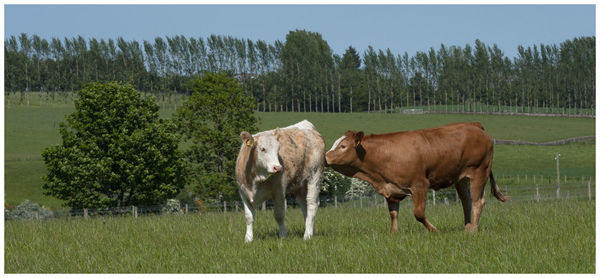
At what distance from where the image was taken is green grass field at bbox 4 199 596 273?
28.2ft

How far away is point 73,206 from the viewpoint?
37.7 metres

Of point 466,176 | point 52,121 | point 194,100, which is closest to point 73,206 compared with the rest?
point 194,100

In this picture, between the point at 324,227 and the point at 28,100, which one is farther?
the point at 28,100

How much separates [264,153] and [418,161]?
2549mm

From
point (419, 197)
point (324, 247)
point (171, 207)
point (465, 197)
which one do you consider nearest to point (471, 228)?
point (465, 197)

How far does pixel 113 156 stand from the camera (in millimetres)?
37219

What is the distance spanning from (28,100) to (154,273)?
133 meters

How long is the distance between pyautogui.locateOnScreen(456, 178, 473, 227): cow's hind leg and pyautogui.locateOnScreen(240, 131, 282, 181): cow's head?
140 inches

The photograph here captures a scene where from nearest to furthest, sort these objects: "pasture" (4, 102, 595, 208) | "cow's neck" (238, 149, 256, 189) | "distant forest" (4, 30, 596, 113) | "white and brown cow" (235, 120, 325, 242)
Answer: "white and brown cow" (235, 120, 325, 242) → "cow's neck" (238, 149, 256, 189) → "pasture" (4, 102, 595, 208) → "distant forest" (4, 30, 596, 113)

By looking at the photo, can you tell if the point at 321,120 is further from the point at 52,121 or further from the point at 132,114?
the point at 132,114

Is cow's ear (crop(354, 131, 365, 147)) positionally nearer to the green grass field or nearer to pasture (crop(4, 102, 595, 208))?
the green grass field

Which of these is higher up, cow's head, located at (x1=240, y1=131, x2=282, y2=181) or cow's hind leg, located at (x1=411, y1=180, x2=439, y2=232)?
cow's head, located at (x1=240, y1=131, x2=282, y2=181)

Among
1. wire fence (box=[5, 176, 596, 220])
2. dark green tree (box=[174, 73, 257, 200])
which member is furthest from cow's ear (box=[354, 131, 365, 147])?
dark green tree (box=[174, 73, 257, 200])

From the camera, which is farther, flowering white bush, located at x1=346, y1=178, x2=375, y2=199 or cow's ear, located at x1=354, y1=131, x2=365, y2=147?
flowering white bush, located at x1=346, y1=178, x2=375, y2=199
